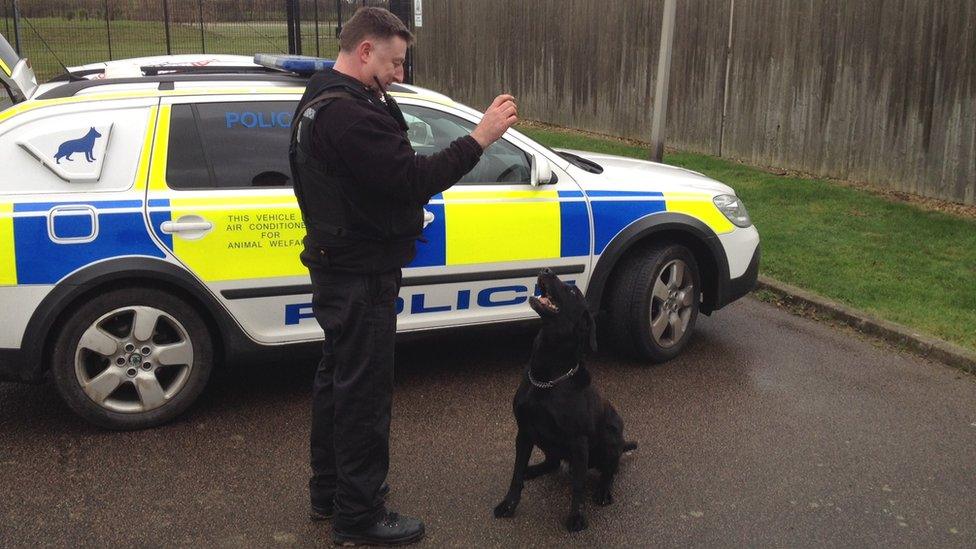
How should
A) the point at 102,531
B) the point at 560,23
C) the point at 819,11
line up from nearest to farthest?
1. the point at 102,531
2. the point at 819,11
3. the point at 560,23

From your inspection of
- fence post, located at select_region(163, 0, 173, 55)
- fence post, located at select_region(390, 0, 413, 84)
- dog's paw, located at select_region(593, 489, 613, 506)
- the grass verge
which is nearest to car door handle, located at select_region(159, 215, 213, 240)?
dog's paw, located at select_region(593, 489, 613, 506)

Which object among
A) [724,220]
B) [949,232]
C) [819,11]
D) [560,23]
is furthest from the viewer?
[560,23]

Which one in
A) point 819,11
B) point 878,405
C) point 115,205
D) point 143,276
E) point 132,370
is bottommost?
point 878,405

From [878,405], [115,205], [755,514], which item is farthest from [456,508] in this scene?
[878,405]

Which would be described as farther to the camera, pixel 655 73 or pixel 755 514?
pixel 655 73

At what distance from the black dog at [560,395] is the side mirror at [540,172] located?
1409mm

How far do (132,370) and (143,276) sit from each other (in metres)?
0.44

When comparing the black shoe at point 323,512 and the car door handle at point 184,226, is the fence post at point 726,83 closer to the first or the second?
Result: the car door handle at point 184,226

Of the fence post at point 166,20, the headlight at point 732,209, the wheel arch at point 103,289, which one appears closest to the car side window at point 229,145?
the wheel arch at point 103,289

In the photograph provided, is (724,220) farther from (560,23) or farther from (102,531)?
(560,23)

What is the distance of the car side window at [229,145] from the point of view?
14.8ft

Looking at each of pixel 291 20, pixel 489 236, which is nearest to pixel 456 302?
pixel 489 236

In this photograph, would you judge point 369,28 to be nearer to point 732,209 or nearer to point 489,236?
point 489,236

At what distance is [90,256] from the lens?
4.23m
